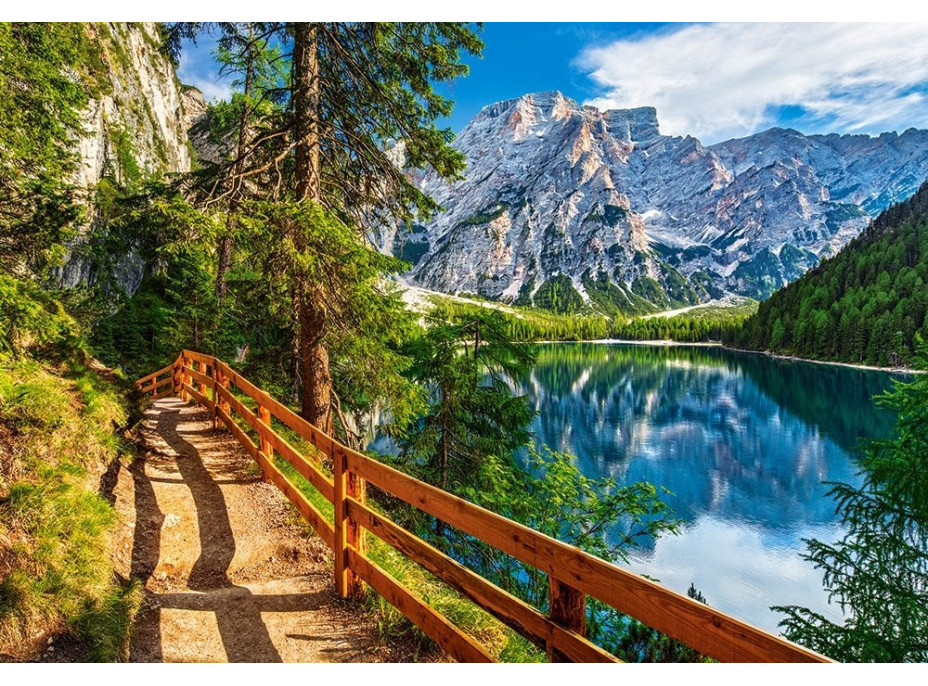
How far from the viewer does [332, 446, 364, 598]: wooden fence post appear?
4.36 metres

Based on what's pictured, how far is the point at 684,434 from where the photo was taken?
4691cm

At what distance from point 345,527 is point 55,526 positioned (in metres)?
2.54

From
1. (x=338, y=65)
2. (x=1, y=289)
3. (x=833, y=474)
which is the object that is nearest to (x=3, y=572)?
(x=1, y=289)

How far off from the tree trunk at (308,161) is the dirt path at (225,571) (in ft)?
7.15

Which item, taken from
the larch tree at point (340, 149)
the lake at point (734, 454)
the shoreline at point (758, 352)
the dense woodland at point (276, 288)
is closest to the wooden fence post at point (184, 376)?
the dense woodland at point (276, 288)

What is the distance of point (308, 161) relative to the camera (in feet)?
26.5

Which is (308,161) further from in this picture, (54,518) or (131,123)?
(131,123)

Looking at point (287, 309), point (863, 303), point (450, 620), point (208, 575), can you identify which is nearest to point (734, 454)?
point (287, 309)

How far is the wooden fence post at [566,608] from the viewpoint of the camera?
2.50 meters

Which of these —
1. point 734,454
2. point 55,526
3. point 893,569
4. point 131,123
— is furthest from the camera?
point 131,123

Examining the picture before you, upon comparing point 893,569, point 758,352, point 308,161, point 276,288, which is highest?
point 308,161

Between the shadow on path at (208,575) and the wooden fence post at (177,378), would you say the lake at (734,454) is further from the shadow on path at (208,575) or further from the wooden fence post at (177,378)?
the wooden fence post at (177,378)
